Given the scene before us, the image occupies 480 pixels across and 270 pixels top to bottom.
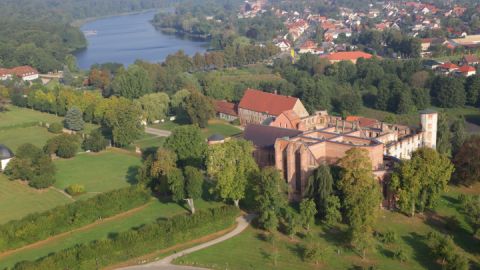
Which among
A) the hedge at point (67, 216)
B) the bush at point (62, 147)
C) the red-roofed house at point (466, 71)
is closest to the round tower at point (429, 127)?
the hedge at point (67, 216)

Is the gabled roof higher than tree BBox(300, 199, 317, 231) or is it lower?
higher

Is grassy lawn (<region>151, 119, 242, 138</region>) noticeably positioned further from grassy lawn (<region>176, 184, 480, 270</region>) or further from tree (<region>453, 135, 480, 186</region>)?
grassy lawn (<region>176, 184, 480, 270</region>)

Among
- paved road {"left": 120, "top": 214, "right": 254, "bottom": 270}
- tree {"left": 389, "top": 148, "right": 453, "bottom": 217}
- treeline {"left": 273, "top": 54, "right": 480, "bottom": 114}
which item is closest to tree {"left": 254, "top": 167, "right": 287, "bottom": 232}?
paved road {"left": 120, "top": 214, "right": 254, "bottom": 270}

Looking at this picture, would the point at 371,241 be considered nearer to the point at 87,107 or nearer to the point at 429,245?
the point at 429,245

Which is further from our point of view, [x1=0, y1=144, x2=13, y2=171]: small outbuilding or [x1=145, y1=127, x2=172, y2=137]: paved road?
[x1=145, y1=127, x2=172, y2=137]: paved road

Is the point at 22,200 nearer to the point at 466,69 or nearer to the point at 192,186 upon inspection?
the point at 192,186

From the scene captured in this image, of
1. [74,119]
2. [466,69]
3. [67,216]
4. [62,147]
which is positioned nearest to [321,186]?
[67,216]
